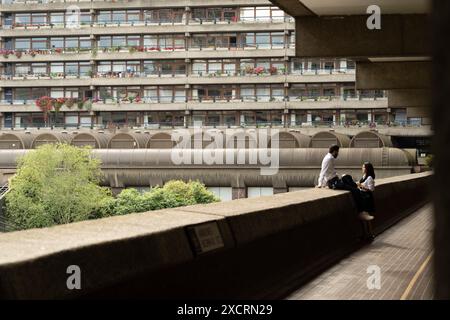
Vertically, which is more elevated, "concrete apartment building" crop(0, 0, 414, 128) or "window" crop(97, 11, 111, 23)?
"window" crop(97, 11, 111, 23)

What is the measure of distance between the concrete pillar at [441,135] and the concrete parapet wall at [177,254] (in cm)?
8

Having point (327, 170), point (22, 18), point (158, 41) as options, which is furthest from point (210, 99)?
point (327, 170)

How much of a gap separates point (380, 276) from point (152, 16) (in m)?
79.6

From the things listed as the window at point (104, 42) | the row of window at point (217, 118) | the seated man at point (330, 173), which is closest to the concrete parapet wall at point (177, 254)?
the seated man at point (330, 173)

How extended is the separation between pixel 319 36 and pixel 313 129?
208 ft

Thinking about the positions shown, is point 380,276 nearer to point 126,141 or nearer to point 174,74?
point 126,141

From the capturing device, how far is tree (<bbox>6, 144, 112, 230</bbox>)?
62.3m

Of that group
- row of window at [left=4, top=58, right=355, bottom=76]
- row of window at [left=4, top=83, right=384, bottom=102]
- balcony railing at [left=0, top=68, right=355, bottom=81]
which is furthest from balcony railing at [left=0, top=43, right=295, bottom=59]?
row of window at [left=4, top=83, right=384, bottom=102]

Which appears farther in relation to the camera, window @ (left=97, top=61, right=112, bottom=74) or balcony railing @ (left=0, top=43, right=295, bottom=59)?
window @ (left=97, top=61, right=112, bottom=74)

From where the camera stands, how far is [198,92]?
84500 millimetres

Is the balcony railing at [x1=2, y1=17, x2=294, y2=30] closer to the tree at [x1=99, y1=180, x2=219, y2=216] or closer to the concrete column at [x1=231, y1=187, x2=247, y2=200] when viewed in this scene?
the concrete column at [x1=231, y1=187, x2=247, y2=200]

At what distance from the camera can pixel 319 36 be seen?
1853cm

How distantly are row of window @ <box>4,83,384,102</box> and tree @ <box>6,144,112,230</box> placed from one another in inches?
744

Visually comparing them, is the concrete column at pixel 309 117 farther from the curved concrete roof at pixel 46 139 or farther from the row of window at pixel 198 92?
the curved concrete roof at pixel 46 139
